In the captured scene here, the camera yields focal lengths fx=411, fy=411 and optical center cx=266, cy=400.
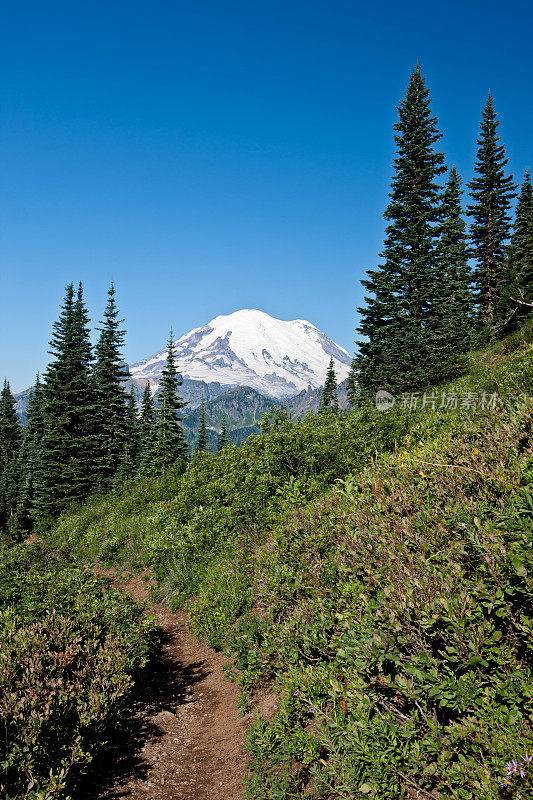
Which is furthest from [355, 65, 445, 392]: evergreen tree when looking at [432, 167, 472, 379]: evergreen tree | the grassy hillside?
the grassy hillside

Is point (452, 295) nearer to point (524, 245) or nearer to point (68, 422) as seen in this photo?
point (524, 245)

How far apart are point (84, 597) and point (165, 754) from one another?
7.08ft

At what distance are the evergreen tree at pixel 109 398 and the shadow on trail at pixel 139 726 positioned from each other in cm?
2965

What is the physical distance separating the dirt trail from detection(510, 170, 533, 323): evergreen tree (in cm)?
2152

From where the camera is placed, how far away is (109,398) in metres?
35.4

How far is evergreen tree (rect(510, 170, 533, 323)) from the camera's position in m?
22.4

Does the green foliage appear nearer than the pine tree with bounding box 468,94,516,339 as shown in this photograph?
Yes

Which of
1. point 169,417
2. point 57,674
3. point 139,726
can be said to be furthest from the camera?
point 169,417

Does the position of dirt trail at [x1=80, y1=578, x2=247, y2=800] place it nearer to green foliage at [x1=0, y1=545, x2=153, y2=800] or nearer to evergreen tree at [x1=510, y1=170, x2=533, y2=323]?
green foliage at [x1=0, y1=545, x2=153, y2=800]

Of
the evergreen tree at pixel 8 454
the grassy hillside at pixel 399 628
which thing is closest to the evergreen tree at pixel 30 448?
the evergreen tree at pixel 8 454

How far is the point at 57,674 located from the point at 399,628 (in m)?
3.40

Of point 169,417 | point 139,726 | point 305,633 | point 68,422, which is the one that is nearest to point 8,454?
point 68,422

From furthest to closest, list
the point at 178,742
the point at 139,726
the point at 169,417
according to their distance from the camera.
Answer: the point at 169,417, the point at 139,726, the point at 178,742

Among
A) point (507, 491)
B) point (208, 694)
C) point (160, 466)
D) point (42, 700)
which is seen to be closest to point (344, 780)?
point (507, 491)
